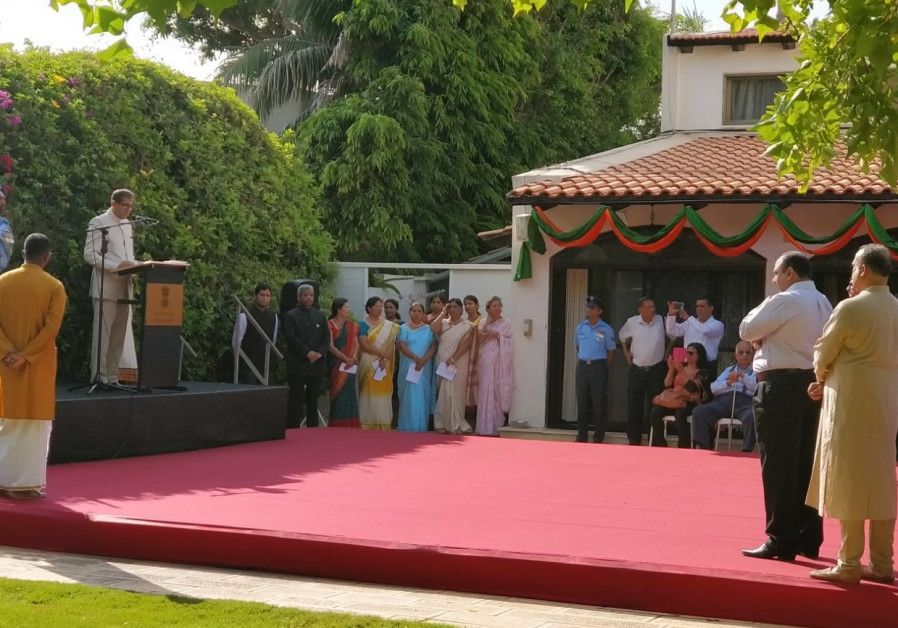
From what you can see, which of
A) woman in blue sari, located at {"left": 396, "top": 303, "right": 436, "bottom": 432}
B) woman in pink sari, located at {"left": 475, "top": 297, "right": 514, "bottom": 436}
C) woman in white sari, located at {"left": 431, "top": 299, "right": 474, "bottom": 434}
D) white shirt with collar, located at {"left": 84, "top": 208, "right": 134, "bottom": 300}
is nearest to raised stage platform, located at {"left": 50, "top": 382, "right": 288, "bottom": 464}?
white shirt with collar, located at {"left": 84, "top": 208, "right": 134, "bottom": 300}

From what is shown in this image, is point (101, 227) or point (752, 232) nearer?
point (101, 227)

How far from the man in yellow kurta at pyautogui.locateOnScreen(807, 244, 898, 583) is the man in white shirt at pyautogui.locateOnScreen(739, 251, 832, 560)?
0.68 metres

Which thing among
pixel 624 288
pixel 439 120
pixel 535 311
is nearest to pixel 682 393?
pixel 624 288

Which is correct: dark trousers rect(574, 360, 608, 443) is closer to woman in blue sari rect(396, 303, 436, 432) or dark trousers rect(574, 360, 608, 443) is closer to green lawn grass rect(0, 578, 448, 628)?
woman in blue sari rect(396, 303, 436, 432)

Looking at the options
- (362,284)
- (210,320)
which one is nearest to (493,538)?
(210,320)

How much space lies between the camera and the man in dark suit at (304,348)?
55.3 feet

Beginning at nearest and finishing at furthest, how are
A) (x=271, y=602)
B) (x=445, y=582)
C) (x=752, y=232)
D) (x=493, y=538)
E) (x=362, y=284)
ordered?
(x=271, y=602) → (x=445, y=582) → (x=493, y=538) → (x=752, y=232) → (x=362, y=284)

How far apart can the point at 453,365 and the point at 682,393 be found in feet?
10.2

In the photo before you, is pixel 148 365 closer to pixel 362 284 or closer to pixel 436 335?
pixel 436 335

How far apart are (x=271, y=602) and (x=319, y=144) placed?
65.8 ft

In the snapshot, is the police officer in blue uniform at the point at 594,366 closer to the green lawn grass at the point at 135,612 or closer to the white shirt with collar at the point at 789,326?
the white shirt with collar at the point at 789,326

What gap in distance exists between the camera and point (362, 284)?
2056cm

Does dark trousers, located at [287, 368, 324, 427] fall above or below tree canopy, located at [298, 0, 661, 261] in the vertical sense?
below

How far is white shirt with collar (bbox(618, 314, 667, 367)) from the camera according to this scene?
16906 millimetres
